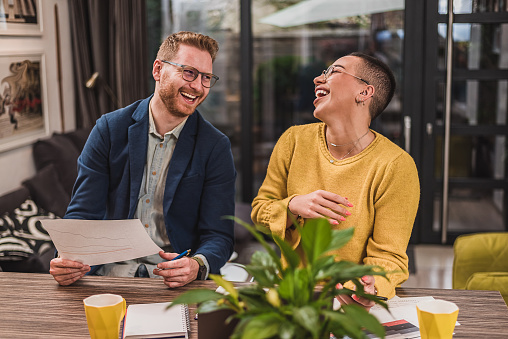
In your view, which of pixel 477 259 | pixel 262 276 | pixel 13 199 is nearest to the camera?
pixel 262 276

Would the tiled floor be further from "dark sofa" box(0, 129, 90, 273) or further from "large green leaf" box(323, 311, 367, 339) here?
"large green leaf" box(323, 311, 367, 339)

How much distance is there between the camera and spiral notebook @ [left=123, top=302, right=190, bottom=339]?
52.8 inches

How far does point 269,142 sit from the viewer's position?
4789 millimetres

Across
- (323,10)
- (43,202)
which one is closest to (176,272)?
(43,202)

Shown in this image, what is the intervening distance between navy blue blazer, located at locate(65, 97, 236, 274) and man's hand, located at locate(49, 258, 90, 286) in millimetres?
330

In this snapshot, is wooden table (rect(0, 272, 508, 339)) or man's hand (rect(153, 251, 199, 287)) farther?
man's hand (rect(153, 251, 199, 287))

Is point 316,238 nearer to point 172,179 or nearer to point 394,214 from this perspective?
point 394,214

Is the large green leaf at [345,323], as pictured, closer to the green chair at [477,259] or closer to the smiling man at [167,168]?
the smiling man at [167,168]

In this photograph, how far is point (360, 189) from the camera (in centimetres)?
174

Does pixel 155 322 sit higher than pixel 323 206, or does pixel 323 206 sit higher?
pixel 323 206

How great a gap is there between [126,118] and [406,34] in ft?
9.77

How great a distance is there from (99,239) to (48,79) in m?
2.57

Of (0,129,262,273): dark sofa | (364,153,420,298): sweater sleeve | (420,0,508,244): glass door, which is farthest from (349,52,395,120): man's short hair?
(420,0,508,244): glass door

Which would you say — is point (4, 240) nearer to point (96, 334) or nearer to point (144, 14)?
point (96, 334)
